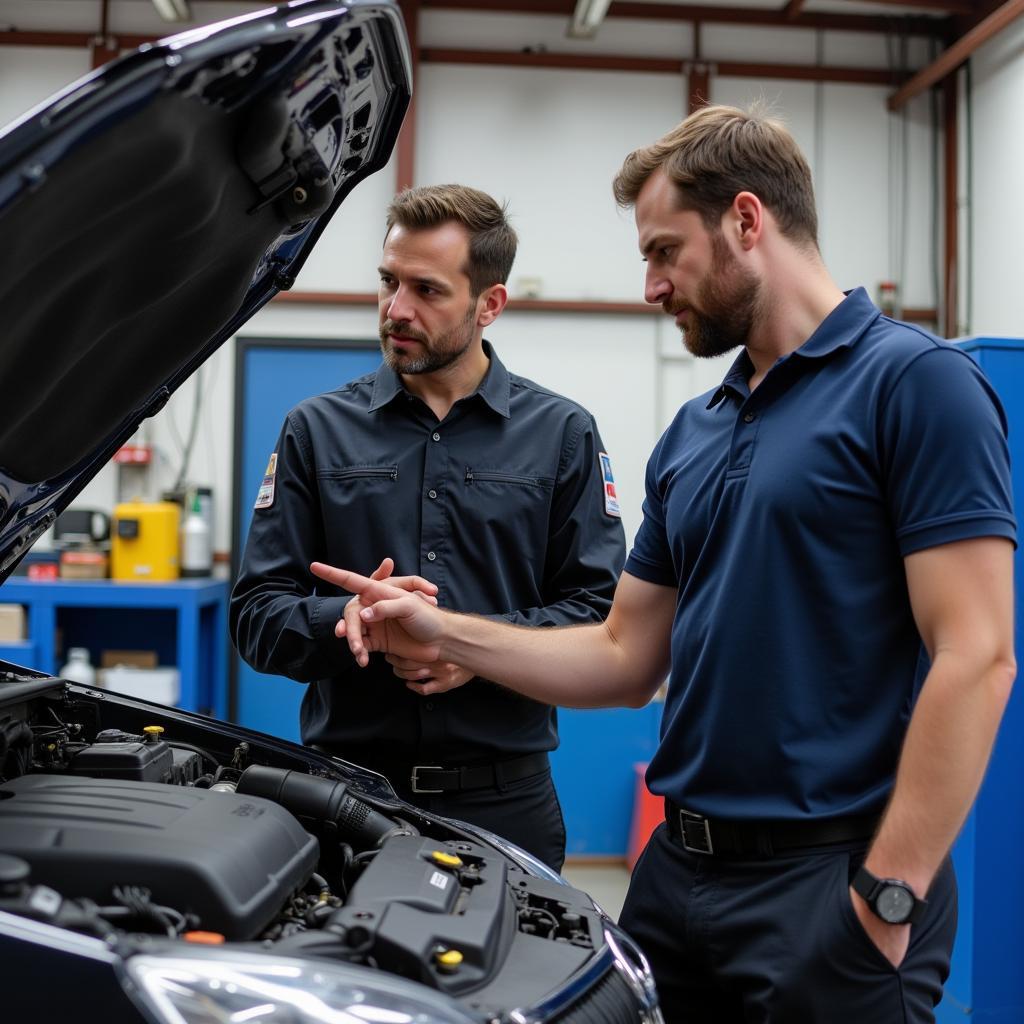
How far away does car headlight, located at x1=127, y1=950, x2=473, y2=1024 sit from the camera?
32.8 inches

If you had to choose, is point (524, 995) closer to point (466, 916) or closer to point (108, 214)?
point (466, 916)

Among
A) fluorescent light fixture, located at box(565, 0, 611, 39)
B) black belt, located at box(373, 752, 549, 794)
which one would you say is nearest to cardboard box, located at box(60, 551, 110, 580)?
black belt, located at box(373, 752, 549, 794)

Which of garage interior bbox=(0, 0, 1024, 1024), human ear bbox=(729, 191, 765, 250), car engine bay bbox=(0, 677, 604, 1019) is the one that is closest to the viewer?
car engine bay bbox=(0, 677, 604, 1019)

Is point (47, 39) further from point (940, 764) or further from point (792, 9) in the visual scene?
point (940, 764)

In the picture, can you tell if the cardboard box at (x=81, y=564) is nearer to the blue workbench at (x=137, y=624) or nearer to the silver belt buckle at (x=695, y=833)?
the blue workbench at (x=137, y=624)

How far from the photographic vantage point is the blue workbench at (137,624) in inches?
172

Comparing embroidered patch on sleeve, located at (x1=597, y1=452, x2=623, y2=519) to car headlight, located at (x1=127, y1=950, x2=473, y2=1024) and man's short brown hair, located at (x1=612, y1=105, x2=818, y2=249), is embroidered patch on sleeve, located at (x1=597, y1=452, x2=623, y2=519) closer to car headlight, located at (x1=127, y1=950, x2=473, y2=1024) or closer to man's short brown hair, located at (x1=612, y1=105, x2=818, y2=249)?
man's short brown hair, located at (x1=612, y1=105, x2=818, y2=249)

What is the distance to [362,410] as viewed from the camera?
199cm

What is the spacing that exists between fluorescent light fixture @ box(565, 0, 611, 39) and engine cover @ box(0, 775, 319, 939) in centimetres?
426

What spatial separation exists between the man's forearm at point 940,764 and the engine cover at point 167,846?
680mm

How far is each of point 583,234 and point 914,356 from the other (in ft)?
13.6

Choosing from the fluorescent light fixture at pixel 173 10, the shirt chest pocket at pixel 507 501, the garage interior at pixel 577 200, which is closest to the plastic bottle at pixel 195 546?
the garage interior at pixel 577 200

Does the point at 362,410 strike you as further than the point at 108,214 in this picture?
Yes

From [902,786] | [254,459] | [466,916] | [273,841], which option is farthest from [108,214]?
[254,459]
